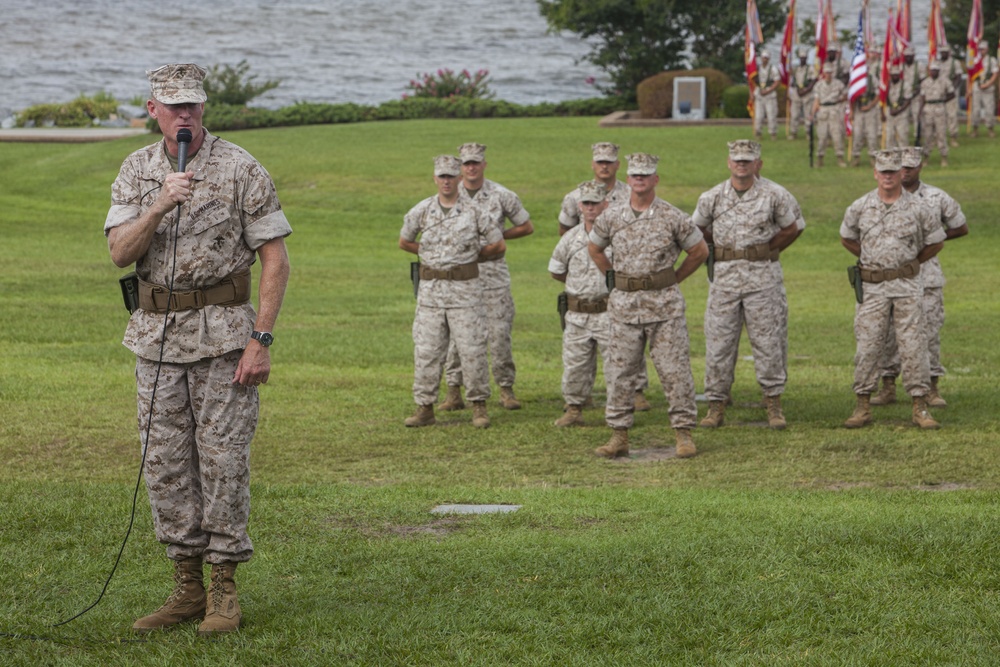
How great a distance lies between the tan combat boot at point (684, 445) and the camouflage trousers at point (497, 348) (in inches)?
104

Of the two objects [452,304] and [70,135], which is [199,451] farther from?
[70,135]

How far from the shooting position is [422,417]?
39.2 ft

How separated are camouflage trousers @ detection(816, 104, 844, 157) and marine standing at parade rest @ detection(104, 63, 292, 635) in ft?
90.7

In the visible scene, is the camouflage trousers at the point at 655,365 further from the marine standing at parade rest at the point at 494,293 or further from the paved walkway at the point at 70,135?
the paved walkway at the point at 70,135

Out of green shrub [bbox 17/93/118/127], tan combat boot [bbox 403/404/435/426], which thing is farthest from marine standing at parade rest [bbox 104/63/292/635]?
green shrub [bbox 17/93/118/127]

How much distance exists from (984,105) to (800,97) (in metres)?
5.02

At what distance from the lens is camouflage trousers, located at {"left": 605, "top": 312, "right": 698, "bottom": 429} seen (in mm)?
10516

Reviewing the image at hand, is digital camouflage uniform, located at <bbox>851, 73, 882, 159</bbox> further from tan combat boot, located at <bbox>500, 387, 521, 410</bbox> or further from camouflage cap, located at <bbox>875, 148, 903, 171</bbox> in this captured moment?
tan combat boot, located at <bbox>500, 387, 521, 410</bbox>

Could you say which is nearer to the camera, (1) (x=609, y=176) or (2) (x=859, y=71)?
(1) (x=609, y=176)

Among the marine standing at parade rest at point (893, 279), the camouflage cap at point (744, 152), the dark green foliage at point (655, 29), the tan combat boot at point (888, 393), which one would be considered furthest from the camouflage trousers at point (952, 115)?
the camouflage cap at point (744, 152)

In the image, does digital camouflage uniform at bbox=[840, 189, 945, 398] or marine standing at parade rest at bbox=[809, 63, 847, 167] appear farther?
marine standing at parade rest at bbox=[809, 63, 847, 167]

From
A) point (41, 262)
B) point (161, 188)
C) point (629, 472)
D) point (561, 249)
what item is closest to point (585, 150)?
point (41, 262)

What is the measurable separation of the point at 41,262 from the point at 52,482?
14.7 meters

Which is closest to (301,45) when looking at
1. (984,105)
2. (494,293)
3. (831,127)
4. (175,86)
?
(984,105)
